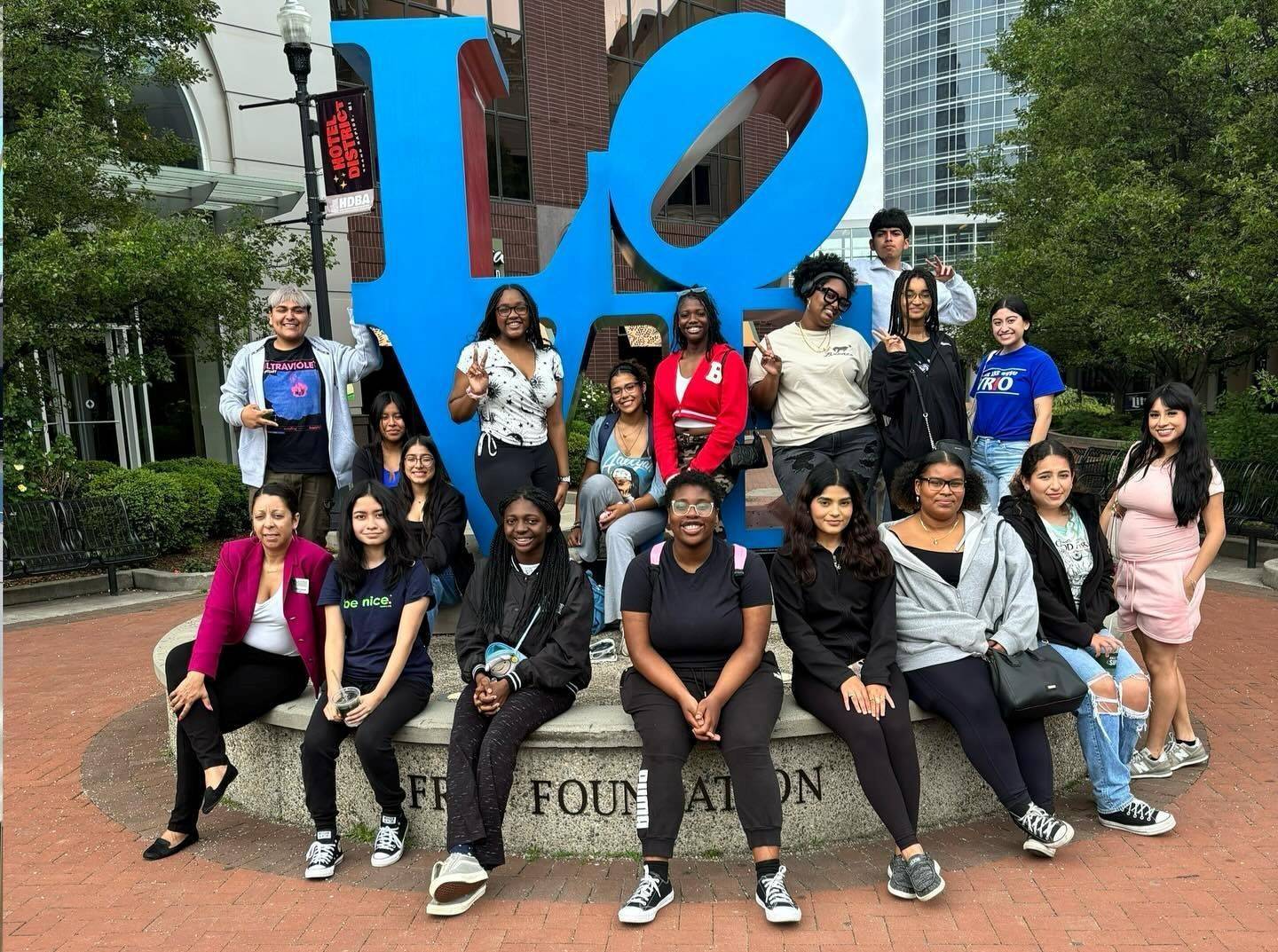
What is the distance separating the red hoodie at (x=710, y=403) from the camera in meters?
5.20

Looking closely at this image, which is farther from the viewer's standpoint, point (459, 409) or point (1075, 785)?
point (459, 409)

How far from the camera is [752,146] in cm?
2583

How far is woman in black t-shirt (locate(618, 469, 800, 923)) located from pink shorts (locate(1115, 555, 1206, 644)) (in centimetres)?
194

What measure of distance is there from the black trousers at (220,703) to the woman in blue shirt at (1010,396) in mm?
3773

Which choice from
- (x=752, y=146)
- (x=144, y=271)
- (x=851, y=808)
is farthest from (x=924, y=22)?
(x=851, y=808)

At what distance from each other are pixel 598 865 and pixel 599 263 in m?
3.61

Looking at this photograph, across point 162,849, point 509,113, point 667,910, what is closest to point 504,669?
point 667,910

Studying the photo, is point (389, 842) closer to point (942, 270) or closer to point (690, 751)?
point (690, 751)

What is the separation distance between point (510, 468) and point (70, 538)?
6777 millimetres

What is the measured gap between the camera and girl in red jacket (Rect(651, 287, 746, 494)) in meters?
5.20

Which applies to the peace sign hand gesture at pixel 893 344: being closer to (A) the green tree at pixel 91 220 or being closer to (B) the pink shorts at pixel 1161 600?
(B) the pink shorts at pixel 1161 600

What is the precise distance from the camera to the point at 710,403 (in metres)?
5.22

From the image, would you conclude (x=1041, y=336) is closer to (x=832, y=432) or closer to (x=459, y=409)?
(x=832, y=432)

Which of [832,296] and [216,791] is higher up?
[832,296]
